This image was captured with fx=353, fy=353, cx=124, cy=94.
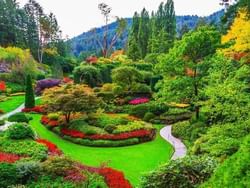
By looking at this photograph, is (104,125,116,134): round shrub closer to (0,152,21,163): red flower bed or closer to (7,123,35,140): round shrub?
(7,123,35,140): round shrub

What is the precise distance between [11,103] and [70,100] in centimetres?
1540

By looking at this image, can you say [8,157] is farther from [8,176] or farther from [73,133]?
[73,133]

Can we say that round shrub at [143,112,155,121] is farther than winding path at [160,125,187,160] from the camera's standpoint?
Yes

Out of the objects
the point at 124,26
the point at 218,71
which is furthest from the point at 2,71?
the point at 218,71

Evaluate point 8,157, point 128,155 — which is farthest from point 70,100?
point 8,157

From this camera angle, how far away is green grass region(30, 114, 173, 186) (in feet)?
59.4

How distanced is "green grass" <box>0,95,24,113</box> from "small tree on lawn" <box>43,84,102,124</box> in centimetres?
995

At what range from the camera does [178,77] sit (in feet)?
85.0

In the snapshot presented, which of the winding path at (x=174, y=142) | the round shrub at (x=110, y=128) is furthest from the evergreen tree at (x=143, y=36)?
the round shrub at (x=110, y=128)

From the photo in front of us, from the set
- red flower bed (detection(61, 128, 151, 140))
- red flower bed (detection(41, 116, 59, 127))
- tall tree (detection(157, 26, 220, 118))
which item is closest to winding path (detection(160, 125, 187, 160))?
red flower bed (detection(61, 128, 151, 140))

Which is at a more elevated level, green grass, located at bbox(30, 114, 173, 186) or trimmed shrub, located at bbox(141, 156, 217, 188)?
trimmed shrub, located at bbox(141, 156, 217, 188)

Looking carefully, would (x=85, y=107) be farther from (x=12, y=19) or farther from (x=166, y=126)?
(x=12, y=19)

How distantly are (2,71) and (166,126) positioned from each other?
32.8 metres

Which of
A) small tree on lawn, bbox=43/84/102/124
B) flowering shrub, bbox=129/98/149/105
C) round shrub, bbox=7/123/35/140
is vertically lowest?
flowering shrub, bbox=129/98/149/105
